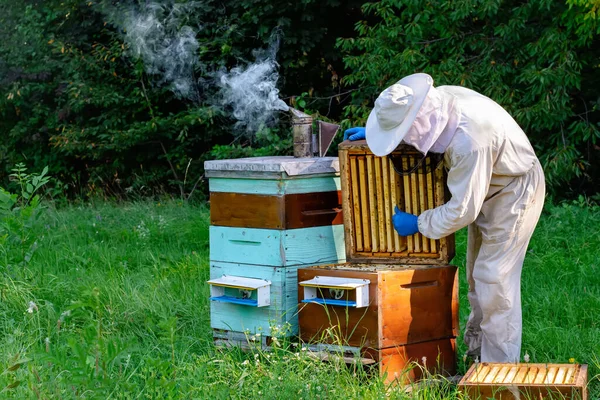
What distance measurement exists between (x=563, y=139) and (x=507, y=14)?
115 cm

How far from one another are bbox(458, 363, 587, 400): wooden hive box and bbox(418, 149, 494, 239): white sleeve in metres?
0.55

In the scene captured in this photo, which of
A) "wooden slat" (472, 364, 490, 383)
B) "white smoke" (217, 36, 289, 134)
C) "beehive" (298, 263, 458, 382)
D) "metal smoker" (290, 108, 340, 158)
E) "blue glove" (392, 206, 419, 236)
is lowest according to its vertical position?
"wooden slat" (472, 364, 490, 383)

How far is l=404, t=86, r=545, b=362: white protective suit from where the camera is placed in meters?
3.04

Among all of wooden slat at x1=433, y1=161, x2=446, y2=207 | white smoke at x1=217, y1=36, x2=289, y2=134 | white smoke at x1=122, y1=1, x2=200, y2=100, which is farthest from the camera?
white smoke at x1=122, y1=1, x2=200, y2=100

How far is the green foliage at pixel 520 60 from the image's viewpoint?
6.23 m

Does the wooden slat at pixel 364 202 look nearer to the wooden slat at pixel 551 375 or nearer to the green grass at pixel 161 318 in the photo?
the green grass at pixel 161 318

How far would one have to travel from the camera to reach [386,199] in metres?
3.31

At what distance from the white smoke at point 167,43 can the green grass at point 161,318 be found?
2.29 m

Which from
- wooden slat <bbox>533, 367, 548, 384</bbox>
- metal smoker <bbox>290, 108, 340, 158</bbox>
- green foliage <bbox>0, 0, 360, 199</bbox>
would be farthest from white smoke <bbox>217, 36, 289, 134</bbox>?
wooden slat <bbox>533, 367, 548, 384</bbox>

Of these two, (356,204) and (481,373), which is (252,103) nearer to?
(356,204)

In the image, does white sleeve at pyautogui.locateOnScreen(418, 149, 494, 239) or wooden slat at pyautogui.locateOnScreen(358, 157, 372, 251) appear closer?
white sleeve at pyautogui.locateOnScreen(418, 149, 494, 239)

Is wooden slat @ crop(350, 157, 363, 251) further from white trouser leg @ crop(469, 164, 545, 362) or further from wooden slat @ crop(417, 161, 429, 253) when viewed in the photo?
white trouser leg @ crop(469, 164, 545, 362)

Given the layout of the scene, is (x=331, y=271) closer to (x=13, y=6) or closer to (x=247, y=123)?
(x=247, y=123)

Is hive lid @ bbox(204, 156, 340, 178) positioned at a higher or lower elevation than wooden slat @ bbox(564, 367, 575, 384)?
higher
